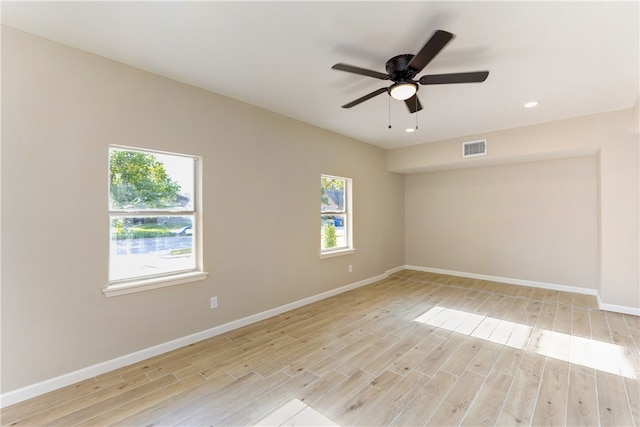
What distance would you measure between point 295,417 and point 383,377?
832 millimetres

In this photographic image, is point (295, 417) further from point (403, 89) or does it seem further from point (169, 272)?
point (403, 89)

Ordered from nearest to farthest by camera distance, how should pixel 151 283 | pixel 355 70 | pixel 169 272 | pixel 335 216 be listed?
pixel 355 70, pixel 151 283, pixel 169 272, pixel 335 216

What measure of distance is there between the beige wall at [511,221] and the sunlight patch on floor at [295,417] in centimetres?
479

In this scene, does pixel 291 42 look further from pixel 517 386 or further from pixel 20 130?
pixel 517 386

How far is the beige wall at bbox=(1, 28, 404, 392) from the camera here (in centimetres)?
203

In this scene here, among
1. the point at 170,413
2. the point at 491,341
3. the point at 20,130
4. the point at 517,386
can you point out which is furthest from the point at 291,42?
the point at 491,341

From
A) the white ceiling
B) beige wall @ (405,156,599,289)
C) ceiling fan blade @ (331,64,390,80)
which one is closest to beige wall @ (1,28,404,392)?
the white ceiling

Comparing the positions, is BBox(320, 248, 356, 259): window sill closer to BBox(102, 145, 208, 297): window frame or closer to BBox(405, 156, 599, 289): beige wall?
BBox(102, 145, 208, 297): window frame

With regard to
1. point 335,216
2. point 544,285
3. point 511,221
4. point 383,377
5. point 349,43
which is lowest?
point 383,377

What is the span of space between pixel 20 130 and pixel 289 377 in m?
2.79

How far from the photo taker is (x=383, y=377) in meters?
2.31

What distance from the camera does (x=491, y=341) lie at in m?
2.93

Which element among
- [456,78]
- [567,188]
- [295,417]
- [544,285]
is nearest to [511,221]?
[567,188]

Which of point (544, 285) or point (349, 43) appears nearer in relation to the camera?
point (349, 43)
